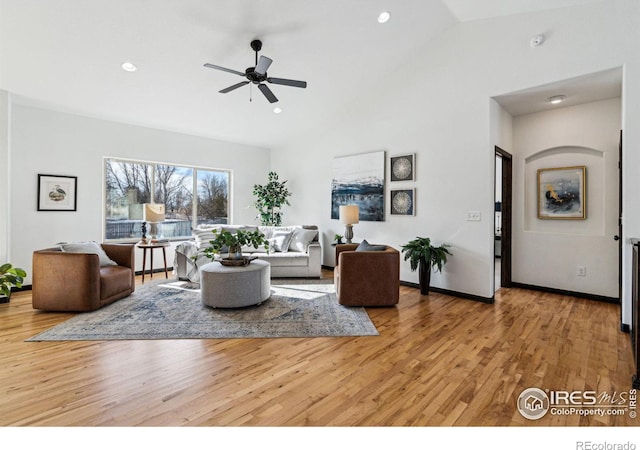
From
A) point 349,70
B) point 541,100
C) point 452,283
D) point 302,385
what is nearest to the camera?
point 302,385

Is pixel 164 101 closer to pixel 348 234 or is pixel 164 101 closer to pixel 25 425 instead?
pixel 348 234

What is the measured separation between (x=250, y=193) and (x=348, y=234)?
304 centimetres

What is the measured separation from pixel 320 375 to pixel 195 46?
3988 mm

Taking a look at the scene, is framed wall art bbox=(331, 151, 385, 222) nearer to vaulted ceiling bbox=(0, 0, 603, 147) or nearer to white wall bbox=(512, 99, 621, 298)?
vaulted ceiling bbox=(0, 0, 603, 147)

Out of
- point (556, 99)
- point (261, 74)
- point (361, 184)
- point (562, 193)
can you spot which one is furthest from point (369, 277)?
point (556, 99)

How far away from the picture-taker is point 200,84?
469cm

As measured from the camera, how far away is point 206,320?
3438 millimetres

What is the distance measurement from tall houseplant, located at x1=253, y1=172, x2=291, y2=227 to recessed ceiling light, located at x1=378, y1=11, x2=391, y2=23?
3.81 meters

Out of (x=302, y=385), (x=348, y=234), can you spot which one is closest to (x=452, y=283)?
(x=348, y=234)

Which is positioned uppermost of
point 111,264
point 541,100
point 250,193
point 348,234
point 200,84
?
point 200,84

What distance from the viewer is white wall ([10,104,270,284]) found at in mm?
4582

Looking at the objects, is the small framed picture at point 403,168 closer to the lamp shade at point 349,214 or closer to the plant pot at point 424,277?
the lamp shade at point 349,214

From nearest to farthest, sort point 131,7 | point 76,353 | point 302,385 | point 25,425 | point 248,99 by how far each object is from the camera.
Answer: point 25,425 < point 302,385 < point 76,353 < point 131,7 < point 248,99

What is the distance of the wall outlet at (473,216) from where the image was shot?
4.30m
